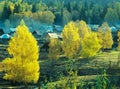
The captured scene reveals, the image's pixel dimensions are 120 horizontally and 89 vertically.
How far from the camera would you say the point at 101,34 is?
101750 millimetres

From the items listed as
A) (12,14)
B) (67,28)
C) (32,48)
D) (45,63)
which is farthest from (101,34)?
(12,14)

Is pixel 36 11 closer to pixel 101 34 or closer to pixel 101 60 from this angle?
pixel 101 34

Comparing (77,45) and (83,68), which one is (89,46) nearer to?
(77,45)

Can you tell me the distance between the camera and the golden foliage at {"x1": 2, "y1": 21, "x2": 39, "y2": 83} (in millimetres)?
61781

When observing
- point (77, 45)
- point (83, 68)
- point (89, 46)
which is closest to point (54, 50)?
point (77, 45)

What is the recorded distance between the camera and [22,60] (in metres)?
62.3

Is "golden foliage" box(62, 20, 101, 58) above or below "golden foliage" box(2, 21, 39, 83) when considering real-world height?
below

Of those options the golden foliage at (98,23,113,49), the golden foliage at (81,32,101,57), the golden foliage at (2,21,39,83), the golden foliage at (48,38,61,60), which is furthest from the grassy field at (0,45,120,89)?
the golden foliage at (98,23,113,49)

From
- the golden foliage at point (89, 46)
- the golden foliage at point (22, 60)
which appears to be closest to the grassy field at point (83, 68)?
the golden foliage at point (89, 46)

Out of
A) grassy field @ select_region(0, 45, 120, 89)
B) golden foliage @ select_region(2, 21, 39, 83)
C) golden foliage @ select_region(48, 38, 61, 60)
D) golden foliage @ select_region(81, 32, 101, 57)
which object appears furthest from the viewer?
golden foliage @ select_region(81, 32, 101, 57)

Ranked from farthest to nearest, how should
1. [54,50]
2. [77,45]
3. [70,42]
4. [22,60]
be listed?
1. [77,45]
2. [70,42]
3. [54,50]
4. [22,60]

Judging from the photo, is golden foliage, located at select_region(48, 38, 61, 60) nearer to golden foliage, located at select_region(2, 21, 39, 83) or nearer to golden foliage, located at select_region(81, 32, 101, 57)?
golden foliage, located at select_region(81, 32, 101, 57)

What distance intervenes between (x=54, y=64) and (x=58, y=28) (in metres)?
74.1

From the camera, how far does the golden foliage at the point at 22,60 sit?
2432 inches
